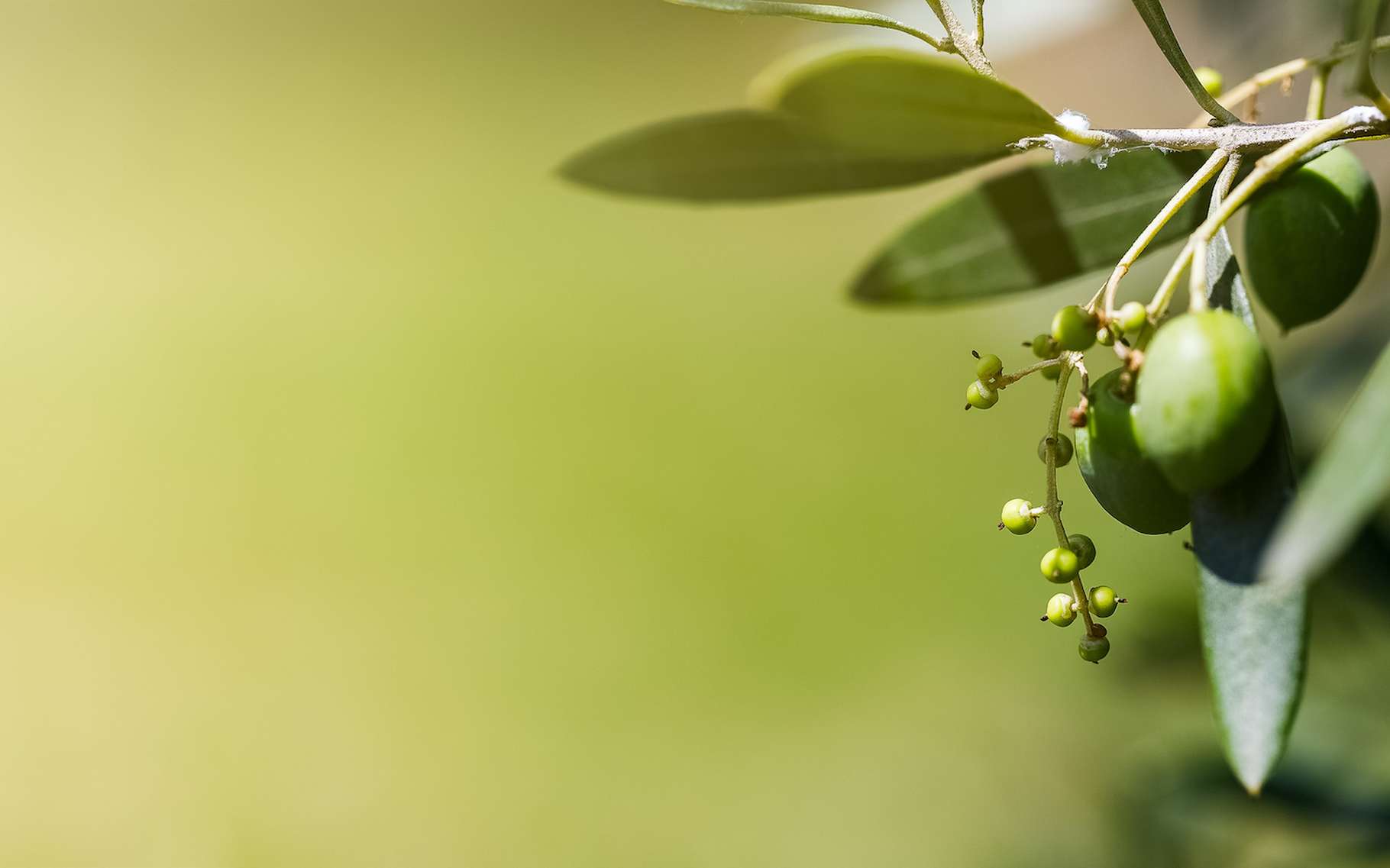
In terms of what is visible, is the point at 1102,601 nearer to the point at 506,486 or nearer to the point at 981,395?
the point at 981,395

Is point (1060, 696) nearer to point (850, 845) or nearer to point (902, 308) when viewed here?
point (850, 845)

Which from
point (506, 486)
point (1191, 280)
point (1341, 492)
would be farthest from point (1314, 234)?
point (506, 486)

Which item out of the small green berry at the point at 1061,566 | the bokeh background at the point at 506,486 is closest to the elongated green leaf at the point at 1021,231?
the small green berry at the point at 1061,566

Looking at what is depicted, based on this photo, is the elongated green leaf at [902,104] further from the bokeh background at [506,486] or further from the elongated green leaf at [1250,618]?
the bokeh background at [506,486]

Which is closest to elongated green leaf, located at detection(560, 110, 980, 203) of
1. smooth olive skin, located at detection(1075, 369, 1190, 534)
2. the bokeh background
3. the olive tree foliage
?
the olive tree foliage

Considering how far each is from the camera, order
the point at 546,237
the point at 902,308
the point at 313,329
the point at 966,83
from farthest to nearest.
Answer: the point at 546,237 < the point at 313,329 < the point at 902,308 < the point at 966,83

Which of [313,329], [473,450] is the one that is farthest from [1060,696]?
[313,329]
